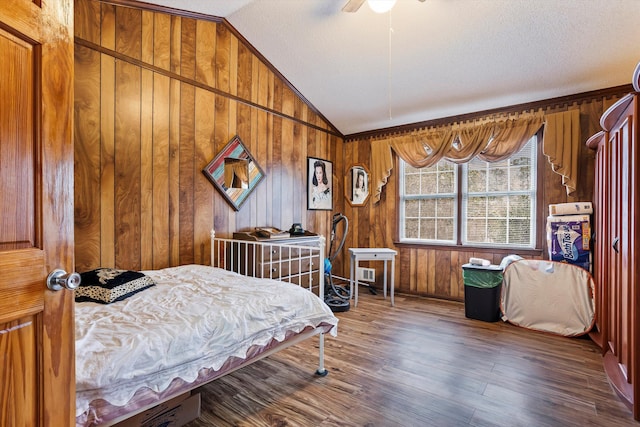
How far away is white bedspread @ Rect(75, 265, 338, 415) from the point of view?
44.6 inches

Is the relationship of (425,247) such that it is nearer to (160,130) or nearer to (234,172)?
(234,172)

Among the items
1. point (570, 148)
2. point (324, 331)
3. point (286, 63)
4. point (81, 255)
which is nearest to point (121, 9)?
point (286, 63)

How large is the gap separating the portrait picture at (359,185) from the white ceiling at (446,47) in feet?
3.83

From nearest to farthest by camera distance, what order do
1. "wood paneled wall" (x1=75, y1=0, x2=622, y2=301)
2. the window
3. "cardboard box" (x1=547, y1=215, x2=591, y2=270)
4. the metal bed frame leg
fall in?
the metal bed frame leg
"wood paneled wall" (x1=75, y1=0, x2=622, y2=301)
"cardboard box" (x1=547, y1=215, x2=591, y2=270)
the window

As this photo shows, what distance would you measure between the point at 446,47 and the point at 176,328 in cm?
337

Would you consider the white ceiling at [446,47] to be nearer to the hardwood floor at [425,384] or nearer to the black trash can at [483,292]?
the black trash can at [483,292]

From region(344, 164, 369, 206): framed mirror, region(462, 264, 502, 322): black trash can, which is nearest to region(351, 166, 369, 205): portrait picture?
region(344, 164, 369, 206): framed mirror

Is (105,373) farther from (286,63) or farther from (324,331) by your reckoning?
(286,63)

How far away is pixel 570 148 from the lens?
3264 mm

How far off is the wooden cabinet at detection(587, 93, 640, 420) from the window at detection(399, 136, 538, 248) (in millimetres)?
853

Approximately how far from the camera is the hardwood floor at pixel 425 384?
1754mm

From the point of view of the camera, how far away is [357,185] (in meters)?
4.99

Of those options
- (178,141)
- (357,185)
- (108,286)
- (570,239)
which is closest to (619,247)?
(570,239)

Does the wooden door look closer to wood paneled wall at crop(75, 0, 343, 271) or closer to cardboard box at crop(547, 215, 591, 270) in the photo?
wood paneled wall at crop(75, 0, 343, 271)
